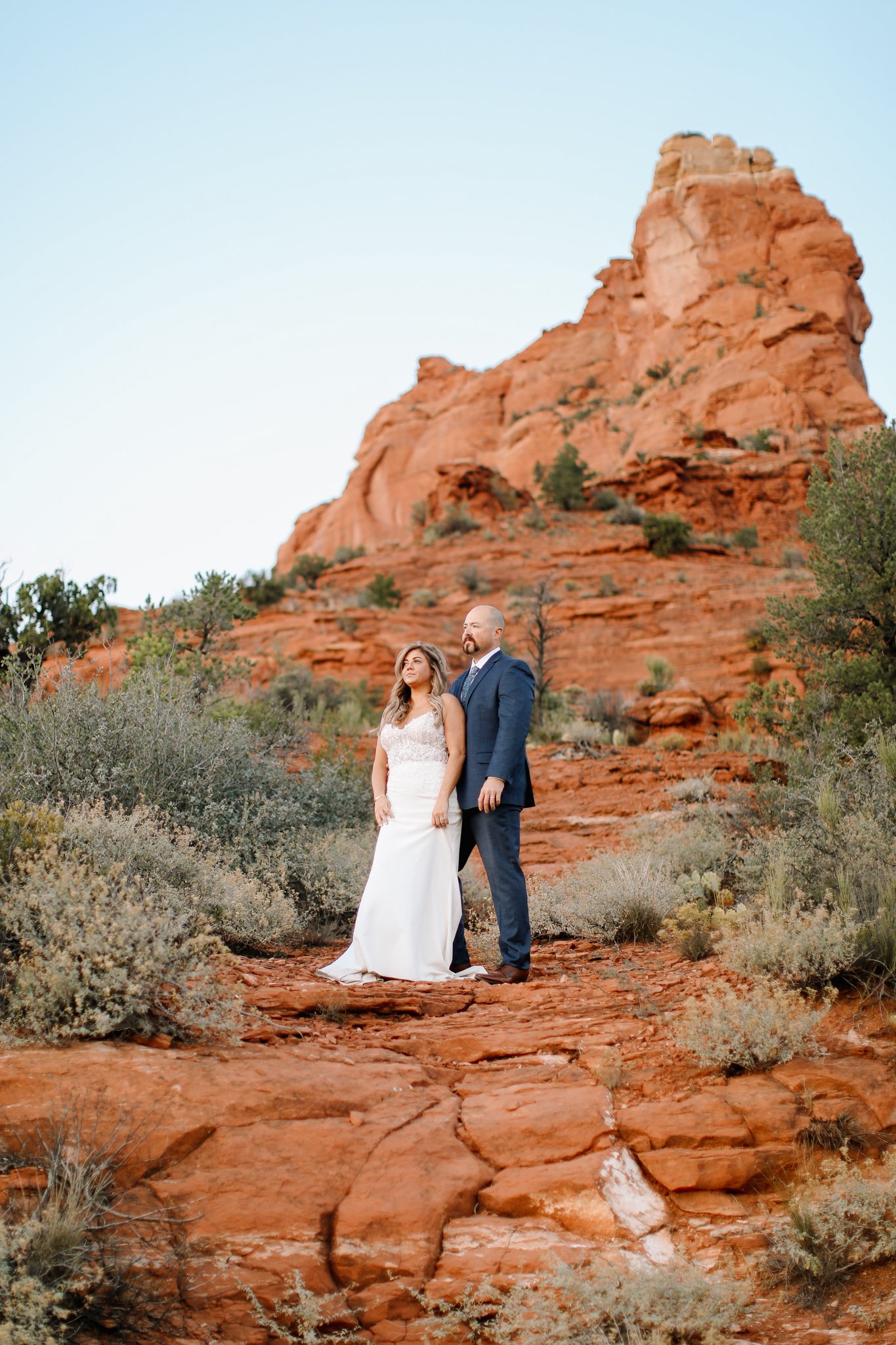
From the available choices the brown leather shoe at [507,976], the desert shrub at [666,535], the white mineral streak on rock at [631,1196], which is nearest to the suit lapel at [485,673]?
the brown leather shoe at [507,976]

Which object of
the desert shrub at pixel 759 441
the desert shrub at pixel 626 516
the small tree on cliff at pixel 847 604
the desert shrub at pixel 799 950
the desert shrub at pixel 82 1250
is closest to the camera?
the desert shrub at pixel 82 1250

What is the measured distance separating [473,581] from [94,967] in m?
21.7

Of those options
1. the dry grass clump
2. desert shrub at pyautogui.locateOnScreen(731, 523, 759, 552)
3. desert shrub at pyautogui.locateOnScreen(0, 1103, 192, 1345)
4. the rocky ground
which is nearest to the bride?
the rocky ground

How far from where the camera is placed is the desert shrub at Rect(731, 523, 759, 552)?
29719 millimetres

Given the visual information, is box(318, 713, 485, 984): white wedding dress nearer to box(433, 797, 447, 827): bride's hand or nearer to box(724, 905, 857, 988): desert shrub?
box(433, 797, 447, 827): bride's hand

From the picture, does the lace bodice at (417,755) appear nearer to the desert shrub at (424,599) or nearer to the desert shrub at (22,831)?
the desert shrub at (22,831)

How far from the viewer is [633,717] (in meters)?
14.9

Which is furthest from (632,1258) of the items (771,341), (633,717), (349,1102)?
(771,341)

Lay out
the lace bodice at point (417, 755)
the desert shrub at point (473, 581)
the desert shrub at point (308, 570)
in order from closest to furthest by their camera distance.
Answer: the lace bodice at point (417, 755)
the desert shrub at point (473, 581)
the desert shrub at point (308, 570)

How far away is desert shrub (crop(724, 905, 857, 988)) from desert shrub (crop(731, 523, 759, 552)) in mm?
26376

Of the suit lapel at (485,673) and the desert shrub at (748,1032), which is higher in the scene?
the suit lapel at (485,673)

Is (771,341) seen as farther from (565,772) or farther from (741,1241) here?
(741,1241)

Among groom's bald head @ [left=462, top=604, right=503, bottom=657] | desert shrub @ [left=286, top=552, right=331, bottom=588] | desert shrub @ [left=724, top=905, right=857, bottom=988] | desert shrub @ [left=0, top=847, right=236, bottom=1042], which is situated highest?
desert shrub @ [left=286, top=552, right=331, bottom=588]

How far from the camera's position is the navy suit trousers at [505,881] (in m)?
5.27
